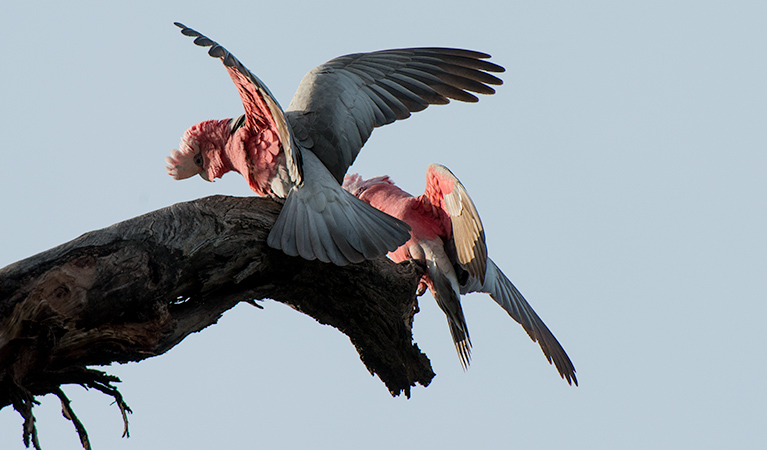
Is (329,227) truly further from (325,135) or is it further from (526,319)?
(526,319)

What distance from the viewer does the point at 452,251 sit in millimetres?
4004

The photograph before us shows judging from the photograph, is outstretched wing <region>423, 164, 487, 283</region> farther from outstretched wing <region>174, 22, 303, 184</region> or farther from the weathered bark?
outstretched wing <region>174, 22, 303, 184</region>

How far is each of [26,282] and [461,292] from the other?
240cm

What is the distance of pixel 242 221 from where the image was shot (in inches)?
128

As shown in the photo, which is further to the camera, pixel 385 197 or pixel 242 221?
pixel 385 197

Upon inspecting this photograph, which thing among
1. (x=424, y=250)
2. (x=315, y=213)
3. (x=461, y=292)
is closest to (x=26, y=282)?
(x=315, y=213)

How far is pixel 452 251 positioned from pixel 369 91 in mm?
1157

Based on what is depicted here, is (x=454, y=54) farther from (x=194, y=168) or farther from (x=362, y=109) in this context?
(x=194, y=168)

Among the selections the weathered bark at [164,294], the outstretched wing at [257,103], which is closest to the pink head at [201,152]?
the outstretched wing at [257,103]

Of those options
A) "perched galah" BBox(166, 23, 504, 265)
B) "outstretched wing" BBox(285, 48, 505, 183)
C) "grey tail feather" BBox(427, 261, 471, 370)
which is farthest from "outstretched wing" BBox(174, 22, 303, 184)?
"grey tail feather" BBox(427, 261, 471, 370)

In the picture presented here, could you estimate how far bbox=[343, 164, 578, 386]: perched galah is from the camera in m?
3.68

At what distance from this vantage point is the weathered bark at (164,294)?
2.50 m

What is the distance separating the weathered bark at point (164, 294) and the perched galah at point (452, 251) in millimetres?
233

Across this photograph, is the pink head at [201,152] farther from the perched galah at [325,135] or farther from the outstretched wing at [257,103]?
the outstretched wing at [257,103]
